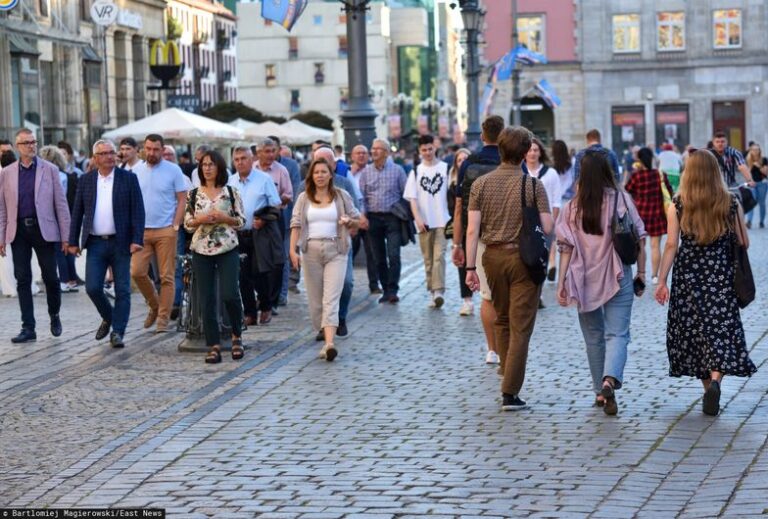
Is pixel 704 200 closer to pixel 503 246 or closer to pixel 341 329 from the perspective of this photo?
pixel 503 246

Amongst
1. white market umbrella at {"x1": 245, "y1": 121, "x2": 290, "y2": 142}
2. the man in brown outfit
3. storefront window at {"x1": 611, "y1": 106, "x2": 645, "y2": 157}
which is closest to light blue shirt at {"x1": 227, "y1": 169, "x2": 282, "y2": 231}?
the man in brown outfit

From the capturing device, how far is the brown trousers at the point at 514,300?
10.5 metres

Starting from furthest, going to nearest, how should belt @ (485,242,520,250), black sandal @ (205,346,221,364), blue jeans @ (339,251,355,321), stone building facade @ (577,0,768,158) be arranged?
stone building facade @ (577,0,768,158) → blue jeans @ (339,251,355,321) → black sandal @ (205,346,221,364) → belt @ (485,242,520,250)

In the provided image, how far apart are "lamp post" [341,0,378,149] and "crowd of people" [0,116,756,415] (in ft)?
8.39

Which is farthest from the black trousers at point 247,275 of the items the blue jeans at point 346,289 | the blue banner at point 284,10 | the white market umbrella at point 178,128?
the white market umbrella at point 178,128

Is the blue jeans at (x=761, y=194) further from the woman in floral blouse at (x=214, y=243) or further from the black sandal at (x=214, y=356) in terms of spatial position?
the black sandal at (x=214, y=356)

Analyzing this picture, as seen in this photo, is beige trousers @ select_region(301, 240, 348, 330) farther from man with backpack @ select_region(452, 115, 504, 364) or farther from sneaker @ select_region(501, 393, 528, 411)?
sneaker @ select_region(501, 393, 528, 411)

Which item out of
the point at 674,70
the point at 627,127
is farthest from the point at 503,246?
the point at 674,70

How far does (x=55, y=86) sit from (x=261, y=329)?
36868mm

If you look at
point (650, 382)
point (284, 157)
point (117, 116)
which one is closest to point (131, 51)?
point (117, 116)

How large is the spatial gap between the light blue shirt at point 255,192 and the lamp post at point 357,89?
24.0ft

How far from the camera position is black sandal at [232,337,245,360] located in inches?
536

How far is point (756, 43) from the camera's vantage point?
69.2 metres

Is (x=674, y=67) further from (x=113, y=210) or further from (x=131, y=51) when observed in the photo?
(x=113, y=210)
